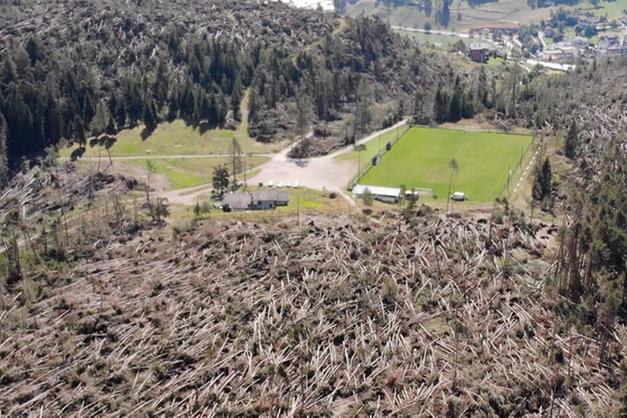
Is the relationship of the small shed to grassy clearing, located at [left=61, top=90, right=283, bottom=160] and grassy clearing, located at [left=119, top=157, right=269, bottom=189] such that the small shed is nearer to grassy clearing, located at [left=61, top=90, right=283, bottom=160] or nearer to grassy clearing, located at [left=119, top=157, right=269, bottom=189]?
grassy clearing, located at [left=119, top=157, right=269, bottom=189]

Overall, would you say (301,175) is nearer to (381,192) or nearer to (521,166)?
(381,192)

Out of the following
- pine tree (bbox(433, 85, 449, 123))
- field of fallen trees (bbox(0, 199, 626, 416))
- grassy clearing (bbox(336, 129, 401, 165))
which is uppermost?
pine tree (bbox(433, 85, 449, 123))

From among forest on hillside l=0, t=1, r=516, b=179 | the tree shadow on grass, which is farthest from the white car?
the tree shadow on grass

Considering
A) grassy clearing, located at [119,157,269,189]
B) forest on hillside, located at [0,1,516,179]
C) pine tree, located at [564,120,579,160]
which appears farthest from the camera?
forest on hillside, located at [0,1,516,179]

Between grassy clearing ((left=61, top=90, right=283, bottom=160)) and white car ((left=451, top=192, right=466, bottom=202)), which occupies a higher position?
grassy clearing ((left=61, top=90, right=283, bottom=160))

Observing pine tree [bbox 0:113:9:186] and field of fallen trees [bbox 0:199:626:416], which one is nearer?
field of fallen trees [bbox 0:199:626:416]

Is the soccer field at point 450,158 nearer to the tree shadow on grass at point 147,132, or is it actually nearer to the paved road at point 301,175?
the paved road at point 301,175

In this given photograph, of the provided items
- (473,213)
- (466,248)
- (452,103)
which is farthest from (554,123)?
(466,248)
